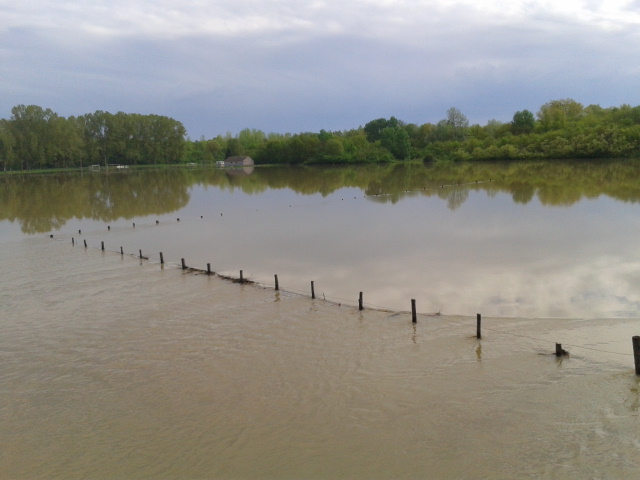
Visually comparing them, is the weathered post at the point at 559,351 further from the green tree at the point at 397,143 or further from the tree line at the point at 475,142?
the green tree at the point at 397,143


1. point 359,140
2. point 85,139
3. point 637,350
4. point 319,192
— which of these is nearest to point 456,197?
point 319,192

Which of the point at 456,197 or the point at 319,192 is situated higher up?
the point at 319,192

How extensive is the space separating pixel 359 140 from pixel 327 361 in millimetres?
115050

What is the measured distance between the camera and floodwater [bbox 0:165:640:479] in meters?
8.93

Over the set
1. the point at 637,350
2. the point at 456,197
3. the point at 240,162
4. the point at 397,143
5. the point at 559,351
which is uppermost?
the point at 397,143

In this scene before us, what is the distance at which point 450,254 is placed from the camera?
22750 mm

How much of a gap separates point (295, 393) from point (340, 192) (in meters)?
45.8

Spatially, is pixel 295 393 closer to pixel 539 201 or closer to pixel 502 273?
pixel 502 273

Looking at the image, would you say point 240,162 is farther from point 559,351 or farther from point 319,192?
point 559,351

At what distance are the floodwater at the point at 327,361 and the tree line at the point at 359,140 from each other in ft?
240

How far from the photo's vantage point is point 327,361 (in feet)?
40.6

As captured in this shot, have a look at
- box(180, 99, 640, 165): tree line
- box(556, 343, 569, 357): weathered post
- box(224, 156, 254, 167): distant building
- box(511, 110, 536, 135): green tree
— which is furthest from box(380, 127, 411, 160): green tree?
box(556, 343, 569, 357): weathered post

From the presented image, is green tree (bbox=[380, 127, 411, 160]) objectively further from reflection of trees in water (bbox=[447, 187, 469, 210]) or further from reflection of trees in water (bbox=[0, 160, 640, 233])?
reflection of trees in water (bbox=[447, 187, 469, 210])

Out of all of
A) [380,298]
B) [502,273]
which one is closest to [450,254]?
[502,273]
